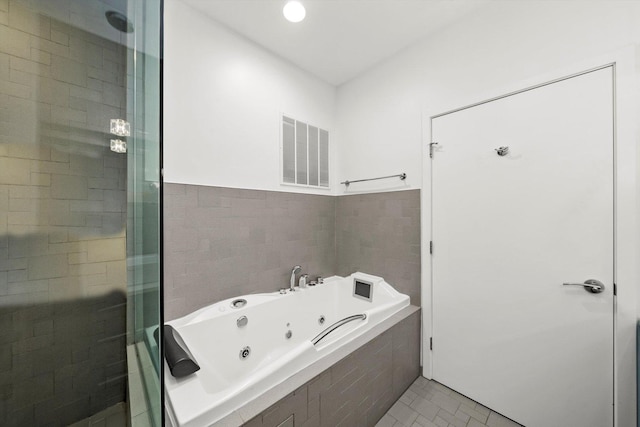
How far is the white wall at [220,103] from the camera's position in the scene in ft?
5.14

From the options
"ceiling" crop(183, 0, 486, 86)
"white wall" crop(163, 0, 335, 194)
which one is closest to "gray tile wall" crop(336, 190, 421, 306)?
"white wall" crop(163, 0, 335, 194)

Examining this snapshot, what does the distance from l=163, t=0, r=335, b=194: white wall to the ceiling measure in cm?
11

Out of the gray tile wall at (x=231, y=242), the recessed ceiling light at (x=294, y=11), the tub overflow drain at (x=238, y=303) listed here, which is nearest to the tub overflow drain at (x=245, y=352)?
the tub overflow drain at (x=238, y=303)

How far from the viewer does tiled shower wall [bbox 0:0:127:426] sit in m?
1.22

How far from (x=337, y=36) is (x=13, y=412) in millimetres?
3181

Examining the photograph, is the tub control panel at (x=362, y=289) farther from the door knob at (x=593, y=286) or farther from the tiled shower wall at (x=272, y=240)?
the door knob at (x=593, y=286)

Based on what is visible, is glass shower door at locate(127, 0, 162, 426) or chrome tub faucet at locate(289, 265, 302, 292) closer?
glass shower door at locate(127, 0, 162, 426)

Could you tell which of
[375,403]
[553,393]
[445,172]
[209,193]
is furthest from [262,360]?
[445,172]

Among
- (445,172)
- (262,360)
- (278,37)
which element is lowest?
(262,360)

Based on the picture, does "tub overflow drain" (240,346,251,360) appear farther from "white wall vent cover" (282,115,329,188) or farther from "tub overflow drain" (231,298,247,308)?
"white wall vent cover" (282,115,329,188)

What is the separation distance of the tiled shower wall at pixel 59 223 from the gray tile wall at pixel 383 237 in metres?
1.90

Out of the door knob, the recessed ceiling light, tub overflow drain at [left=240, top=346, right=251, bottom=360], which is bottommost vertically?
tub overflow drain at [left=240, top=346, right=251, bottom=360]

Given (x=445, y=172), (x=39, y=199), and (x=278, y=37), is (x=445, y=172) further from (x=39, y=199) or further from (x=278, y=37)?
(x=39, y=199)

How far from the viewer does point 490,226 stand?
1.60 meters
